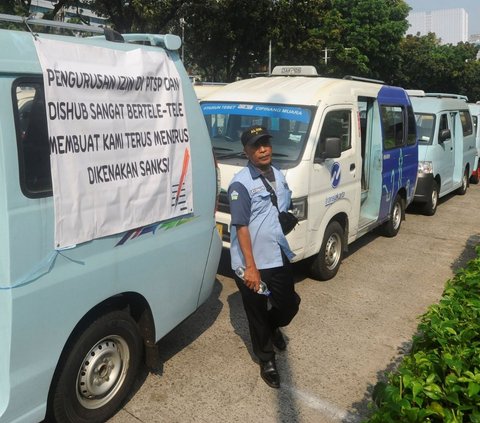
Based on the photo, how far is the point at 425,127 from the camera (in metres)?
9.09

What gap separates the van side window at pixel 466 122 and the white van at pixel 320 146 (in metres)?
4.86

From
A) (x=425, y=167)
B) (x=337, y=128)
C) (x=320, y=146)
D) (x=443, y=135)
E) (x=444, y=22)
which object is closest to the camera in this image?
(x=320, y=146)

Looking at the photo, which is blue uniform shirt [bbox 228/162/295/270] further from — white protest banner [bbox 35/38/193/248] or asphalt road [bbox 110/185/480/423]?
asphalt road [bbox 110/185/480/423]

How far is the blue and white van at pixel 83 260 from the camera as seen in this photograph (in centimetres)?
222

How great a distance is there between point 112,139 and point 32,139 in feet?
1.47

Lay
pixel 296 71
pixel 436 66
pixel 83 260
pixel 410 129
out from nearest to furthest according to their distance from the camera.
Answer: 1. pixel 83 260
2. pixel 296 71
3. pixel 410 129
4. pixel 436 66

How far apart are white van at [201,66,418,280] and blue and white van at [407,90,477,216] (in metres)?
2.23

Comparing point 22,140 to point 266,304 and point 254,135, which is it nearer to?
point 254,135

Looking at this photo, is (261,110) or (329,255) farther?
(329,255)

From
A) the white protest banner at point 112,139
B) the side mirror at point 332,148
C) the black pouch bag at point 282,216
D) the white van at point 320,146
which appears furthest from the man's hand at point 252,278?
the side mirror at point 332,148

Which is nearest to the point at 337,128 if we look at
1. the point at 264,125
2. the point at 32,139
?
the point at 264,125

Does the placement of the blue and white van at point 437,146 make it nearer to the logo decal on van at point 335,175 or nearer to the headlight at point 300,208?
the logo decal on van at point 335,175

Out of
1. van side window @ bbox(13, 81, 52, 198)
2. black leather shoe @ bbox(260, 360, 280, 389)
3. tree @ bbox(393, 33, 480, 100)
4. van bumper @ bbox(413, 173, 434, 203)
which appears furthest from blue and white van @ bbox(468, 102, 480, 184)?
tree @ bbox(393, 33, 480, 100)

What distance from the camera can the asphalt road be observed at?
3215mm
